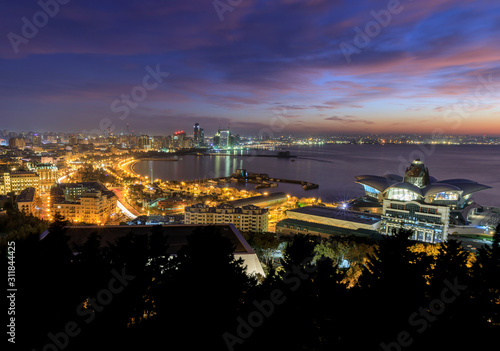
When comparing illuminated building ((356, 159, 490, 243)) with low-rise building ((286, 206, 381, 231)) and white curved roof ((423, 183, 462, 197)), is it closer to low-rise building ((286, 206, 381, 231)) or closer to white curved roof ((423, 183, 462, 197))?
white curved roof ((423, 183, 462, 197))

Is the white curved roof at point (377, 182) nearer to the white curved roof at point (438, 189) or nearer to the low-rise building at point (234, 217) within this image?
the white curved roof at point (438, 189)

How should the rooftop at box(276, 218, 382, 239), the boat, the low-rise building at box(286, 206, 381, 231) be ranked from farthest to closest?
1. the boat
2. the low-rise building at box(286, 206, 381, 231)
3. the rooftop at box(276, 218, 382, 239)

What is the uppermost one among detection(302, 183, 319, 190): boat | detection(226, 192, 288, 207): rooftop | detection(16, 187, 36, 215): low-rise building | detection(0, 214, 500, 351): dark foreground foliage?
detection(0, 214, 500, 351): dark foreground foliage

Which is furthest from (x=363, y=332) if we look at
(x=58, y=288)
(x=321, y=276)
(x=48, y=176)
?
(x=48, y=176)

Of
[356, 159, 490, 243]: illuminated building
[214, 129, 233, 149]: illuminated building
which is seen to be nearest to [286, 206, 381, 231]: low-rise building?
[356, 159, 490, 243]: illuminated building

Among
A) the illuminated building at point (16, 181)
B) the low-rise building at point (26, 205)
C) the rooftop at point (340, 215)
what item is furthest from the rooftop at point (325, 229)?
the illuminated building at point (16, 181)
